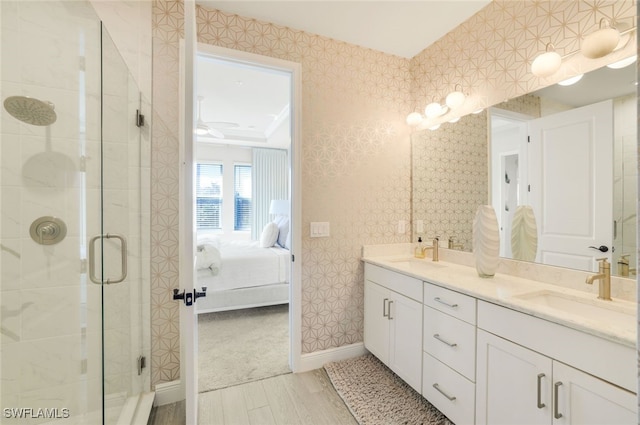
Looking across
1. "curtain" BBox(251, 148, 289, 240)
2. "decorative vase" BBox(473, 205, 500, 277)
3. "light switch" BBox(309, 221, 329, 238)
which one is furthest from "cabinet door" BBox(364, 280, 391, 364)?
"curtain" BBox(251, 148, 289, 240)

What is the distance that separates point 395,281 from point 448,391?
68cm

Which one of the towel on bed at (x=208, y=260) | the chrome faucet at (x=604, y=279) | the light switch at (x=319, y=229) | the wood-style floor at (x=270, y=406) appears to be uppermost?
the light switch at (x=319, y=229)

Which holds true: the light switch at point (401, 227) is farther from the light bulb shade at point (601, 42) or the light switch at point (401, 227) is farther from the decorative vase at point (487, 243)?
the light bulb shade at point (601, 42)

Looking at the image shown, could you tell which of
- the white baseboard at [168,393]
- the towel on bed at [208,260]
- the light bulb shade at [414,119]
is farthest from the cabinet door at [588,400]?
the towel on bed at [208,260]

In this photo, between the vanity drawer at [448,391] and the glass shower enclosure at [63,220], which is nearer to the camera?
the glass shower enclosure at [63,220]

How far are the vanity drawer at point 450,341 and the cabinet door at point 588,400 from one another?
36 centimetres

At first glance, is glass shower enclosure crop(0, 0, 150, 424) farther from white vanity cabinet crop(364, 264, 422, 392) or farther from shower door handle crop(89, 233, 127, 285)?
white vanity cabinet crop(364, 264, 422, 392)

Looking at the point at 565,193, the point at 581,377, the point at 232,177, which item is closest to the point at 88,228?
the point at 581,377

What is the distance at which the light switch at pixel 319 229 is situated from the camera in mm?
2162

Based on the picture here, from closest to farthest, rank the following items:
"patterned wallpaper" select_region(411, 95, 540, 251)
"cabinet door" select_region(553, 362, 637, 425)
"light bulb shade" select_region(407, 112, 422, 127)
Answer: "cabinet door" select_region(553, 362, 637, 425) → "patterned wallpaper" select_region(411, 95, 540, 251) → "light bulb shade" select_region(407, 112, 422, 127)

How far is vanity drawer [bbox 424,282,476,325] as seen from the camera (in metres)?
1.41

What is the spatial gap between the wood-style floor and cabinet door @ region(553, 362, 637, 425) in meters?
1.07

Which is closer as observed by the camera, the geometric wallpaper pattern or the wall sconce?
the wall sconce

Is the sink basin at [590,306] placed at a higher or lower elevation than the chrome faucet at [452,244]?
lower
